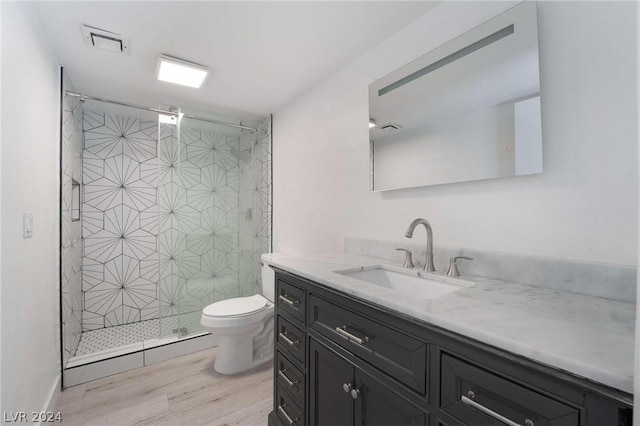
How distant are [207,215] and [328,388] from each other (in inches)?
85.8

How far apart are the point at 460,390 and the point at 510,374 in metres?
0.14

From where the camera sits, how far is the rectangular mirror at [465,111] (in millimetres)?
1090

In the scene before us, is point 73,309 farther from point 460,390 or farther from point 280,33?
point 460,390

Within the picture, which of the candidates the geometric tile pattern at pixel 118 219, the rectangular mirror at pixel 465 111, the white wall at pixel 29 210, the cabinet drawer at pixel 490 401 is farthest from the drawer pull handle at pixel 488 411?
the geometric tile pattern at pixel 118 219

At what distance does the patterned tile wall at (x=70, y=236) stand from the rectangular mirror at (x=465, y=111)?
2222 millimetres

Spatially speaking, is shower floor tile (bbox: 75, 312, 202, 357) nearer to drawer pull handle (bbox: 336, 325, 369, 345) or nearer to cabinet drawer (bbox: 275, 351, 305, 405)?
cabinet drawer (bbox: 275, 351, 305, 405)

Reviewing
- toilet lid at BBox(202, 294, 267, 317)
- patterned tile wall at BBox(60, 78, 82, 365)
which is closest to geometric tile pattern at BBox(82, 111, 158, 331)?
patterned tile wall at BBox(60, 78, 82, 365)

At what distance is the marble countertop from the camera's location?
50cm

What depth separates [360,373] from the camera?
3.13 ft

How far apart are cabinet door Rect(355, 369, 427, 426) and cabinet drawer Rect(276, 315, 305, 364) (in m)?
0.38

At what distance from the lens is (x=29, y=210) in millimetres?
1396

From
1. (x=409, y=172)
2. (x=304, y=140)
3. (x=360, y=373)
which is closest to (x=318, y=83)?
(x=304, y=140)

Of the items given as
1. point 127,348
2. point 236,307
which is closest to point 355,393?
point 236,307

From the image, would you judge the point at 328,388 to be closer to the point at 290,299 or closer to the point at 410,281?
the point at 290,299
